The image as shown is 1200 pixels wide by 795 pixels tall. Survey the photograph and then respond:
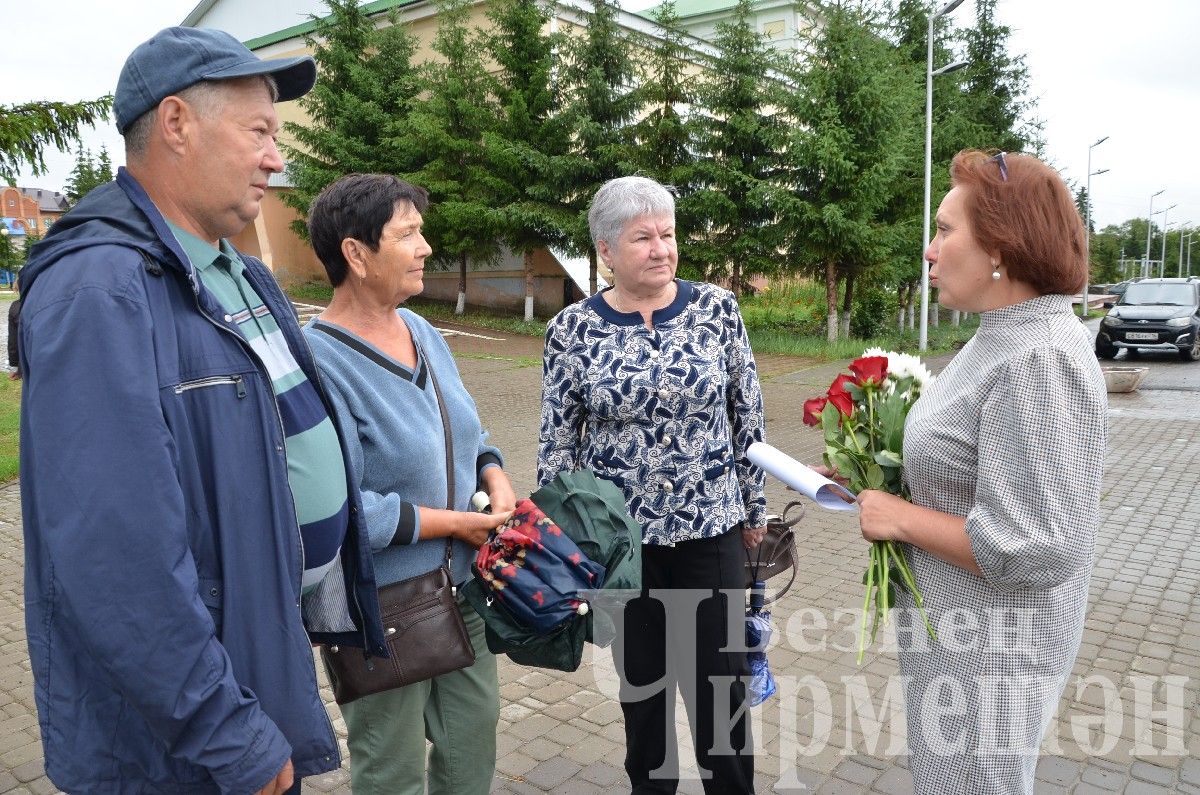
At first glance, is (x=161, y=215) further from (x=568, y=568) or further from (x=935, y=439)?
(x=935, y=439)

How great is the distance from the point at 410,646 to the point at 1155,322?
21.7m

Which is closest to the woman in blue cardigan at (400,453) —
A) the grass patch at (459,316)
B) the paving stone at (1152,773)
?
the paving stone at (1152,773)

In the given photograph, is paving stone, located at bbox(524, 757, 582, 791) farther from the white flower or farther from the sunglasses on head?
the sunglasses on head

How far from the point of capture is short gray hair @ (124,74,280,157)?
1702mm

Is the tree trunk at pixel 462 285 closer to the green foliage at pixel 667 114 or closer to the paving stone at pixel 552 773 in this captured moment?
the green foliage at pixel 667 114

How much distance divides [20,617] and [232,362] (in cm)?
485

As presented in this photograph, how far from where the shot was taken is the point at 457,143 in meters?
22.5

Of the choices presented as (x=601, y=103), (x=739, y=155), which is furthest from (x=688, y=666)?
(x=601, y=103)

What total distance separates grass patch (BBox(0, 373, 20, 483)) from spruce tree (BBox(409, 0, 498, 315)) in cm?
1063

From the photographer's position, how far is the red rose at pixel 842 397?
8.25 feet

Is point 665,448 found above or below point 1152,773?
above

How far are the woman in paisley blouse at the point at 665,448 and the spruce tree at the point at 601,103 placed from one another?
17814mm

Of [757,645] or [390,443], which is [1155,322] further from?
[390,443]

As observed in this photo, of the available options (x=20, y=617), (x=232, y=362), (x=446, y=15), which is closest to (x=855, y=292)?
(x=446, y=15)
